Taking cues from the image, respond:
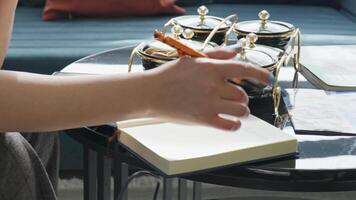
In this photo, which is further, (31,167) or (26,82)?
(31,167)

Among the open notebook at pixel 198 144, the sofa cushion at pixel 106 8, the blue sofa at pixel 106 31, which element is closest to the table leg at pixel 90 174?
the open notebook at pixel 198 144

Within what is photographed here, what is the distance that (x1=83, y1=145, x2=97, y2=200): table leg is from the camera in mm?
989

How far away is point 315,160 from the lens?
31.4 inches

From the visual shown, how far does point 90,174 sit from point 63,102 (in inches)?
11.5

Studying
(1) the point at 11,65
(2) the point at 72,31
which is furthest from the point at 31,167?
(2) the point at 72,31

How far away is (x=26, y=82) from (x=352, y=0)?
158cm

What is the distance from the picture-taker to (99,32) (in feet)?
6.18

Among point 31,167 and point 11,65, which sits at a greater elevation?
point 31,167


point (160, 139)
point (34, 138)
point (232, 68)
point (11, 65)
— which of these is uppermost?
Answer: point (232, 68)

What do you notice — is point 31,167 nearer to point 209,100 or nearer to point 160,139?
point 160,139

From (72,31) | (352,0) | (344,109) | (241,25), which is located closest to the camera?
(344,109)

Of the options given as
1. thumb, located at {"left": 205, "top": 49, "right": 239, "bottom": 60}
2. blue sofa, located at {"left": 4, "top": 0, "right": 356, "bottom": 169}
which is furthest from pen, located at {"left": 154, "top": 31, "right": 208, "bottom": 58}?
blue sofa, located at {"left": 4, "top": 0, "right": 356, "bottom": 169}

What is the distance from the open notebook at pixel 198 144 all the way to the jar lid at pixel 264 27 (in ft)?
0.79

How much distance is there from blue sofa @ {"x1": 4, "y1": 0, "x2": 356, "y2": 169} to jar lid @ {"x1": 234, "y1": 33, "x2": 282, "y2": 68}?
78 cm
